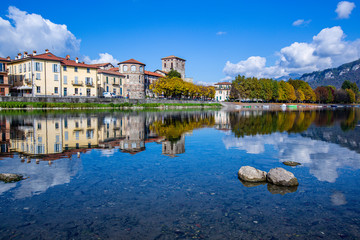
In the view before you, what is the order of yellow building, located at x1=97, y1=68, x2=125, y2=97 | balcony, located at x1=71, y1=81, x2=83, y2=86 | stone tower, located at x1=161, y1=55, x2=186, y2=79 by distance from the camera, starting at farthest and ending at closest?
stone tower, located at x1=161, y1=55, x2=186, y2=79 < yellow building, located at x1=97, y1=68, x2=125, y2=97 < balcony, located at x1=71, y1=81, x2=83, y2=86

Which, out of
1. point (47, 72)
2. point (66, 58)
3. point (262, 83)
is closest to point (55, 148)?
point (47, 72)

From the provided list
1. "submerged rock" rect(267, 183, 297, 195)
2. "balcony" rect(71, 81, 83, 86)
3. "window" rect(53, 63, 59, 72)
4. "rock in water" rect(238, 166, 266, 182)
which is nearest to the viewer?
"submerged rock" rect(267, 183, 297, 195)

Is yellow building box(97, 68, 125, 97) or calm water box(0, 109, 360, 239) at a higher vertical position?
yellow building box(97, 68, 125, 97)

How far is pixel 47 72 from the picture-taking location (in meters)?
59.5

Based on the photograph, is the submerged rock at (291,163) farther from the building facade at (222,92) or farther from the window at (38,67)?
the building facade at (222,92)

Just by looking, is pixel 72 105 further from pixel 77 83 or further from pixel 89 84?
pixel 89 84

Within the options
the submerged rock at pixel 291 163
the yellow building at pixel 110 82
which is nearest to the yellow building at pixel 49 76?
the yellow building at pixel 110 82

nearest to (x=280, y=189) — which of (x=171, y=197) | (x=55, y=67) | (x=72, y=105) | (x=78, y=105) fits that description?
(x=171, y=197)

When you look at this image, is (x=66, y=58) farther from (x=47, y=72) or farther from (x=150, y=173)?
(x=150, y=173)

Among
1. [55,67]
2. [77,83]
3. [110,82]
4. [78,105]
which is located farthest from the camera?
[110,82]

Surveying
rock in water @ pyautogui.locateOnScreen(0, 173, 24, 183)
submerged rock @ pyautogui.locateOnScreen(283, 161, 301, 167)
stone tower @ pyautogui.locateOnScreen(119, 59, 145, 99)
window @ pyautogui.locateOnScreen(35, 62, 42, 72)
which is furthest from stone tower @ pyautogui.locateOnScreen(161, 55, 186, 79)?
rock in water @ pyautogui.locateOnScreen(0, 173, 24, 183)

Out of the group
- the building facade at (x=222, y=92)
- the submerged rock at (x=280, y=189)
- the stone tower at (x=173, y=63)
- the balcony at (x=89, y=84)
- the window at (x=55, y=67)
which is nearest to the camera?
the submerged rock at (x=280, y=189)

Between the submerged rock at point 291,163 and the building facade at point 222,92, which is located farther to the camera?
the building facade at point 222,92

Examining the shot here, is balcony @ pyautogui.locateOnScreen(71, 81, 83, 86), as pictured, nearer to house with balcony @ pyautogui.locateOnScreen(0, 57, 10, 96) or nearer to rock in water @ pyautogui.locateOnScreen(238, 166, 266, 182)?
house with balcony @ pyautogui.locateOnScreen(0, 57, 10, 96)
